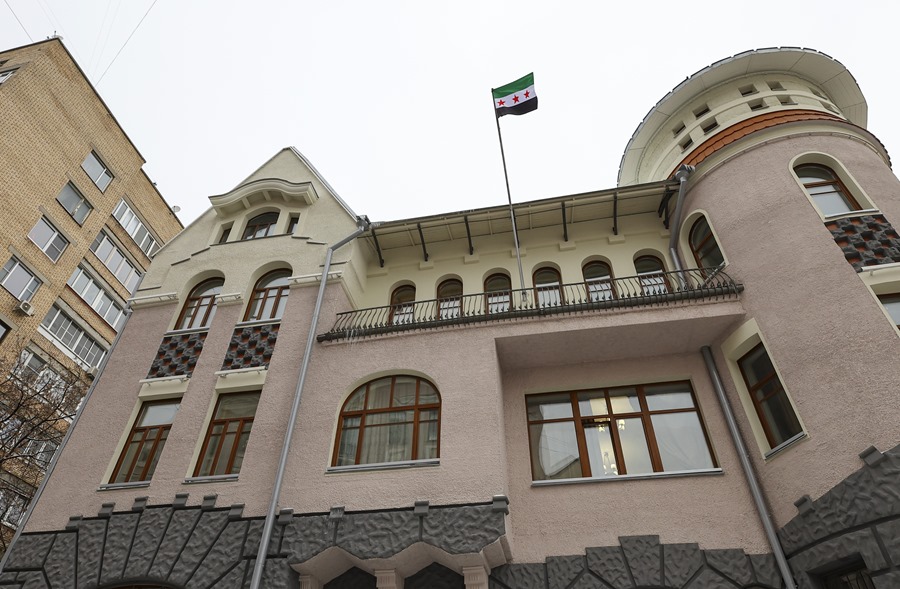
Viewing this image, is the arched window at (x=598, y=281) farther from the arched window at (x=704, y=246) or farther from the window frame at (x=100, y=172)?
the window frame at (x=100, y=172)

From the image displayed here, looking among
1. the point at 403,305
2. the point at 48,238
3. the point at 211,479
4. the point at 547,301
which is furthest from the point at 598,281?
the point at 48,238

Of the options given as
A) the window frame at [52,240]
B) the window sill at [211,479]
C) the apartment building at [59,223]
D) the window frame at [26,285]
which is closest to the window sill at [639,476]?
the window sill at [211,479]

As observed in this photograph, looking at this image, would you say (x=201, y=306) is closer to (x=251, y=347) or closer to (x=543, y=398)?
(x=251, y=347)

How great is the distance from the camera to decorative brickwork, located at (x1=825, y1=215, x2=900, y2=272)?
11.1 m

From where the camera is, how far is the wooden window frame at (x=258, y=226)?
17.7 metres

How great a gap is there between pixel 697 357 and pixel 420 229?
8.38m

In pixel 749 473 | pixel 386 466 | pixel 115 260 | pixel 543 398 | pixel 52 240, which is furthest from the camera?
pixel 115 260

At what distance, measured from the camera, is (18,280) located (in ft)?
81.3

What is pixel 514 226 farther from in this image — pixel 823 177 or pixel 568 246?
pixel 823 177

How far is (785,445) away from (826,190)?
6471 millimetres

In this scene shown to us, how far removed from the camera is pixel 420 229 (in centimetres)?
1667

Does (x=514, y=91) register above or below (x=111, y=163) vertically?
below

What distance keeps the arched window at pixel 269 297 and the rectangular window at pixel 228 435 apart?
2.51 m

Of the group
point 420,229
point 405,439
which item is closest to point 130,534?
point 405,439
